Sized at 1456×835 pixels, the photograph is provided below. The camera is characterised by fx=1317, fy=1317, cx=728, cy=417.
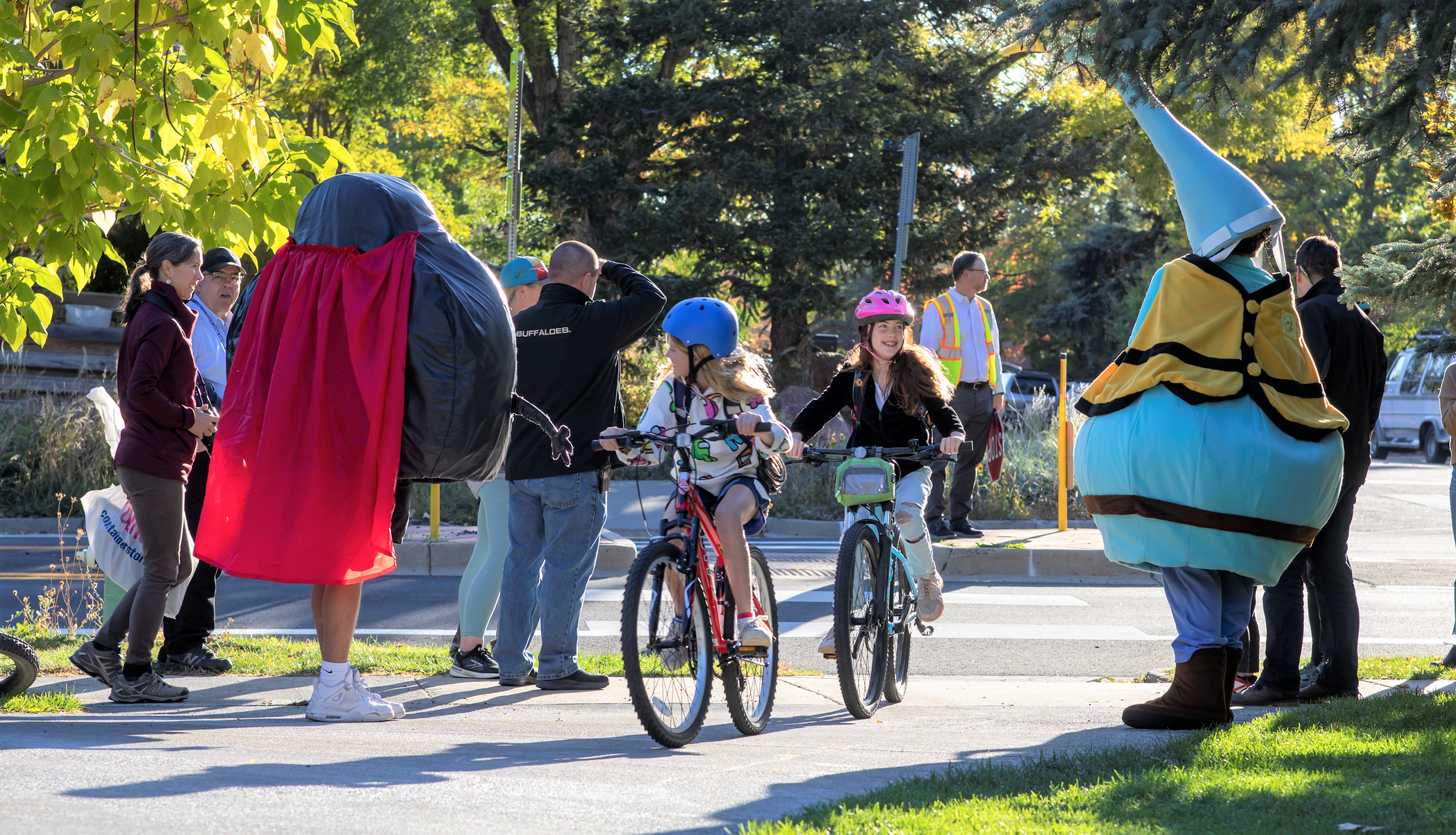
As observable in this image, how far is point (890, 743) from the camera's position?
486 cm

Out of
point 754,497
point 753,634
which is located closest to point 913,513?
point 754,497

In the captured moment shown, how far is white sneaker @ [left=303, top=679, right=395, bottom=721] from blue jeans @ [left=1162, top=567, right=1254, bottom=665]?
2.97 meters

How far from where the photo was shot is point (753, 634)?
4953 millimetres

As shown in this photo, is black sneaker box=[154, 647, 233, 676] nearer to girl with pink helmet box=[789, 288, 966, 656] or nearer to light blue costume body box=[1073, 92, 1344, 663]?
girl with pink helmet box=[789, 288, 966, 656]

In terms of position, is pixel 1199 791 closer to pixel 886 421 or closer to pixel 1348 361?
pixel 886 421

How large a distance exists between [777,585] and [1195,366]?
5.59m

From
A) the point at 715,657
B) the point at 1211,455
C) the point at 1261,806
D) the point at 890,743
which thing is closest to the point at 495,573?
the point at 715,657

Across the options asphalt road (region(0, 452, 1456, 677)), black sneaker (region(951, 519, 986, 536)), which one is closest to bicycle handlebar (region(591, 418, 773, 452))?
asphalt road (region(0, 452, 1456, 677))

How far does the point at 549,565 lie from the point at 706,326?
1.44m

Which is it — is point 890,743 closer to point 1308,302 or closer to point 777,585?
point 1308,302

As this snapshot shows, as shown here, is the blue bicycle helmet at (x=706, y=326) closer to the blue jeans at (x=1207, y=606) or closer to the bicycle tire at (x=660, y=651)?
the bicycle tire at (x=660, y=651)

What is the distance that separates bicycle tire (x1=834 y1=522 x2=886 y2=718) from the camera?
213 inches

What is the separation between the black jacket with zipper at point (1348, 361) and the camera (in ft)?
19.0

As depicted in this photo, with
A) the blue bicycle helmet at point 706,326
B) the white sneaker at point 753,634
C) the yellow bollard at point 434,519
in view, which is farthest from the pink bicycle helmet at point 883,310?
the yellow bollard at point 434,519
